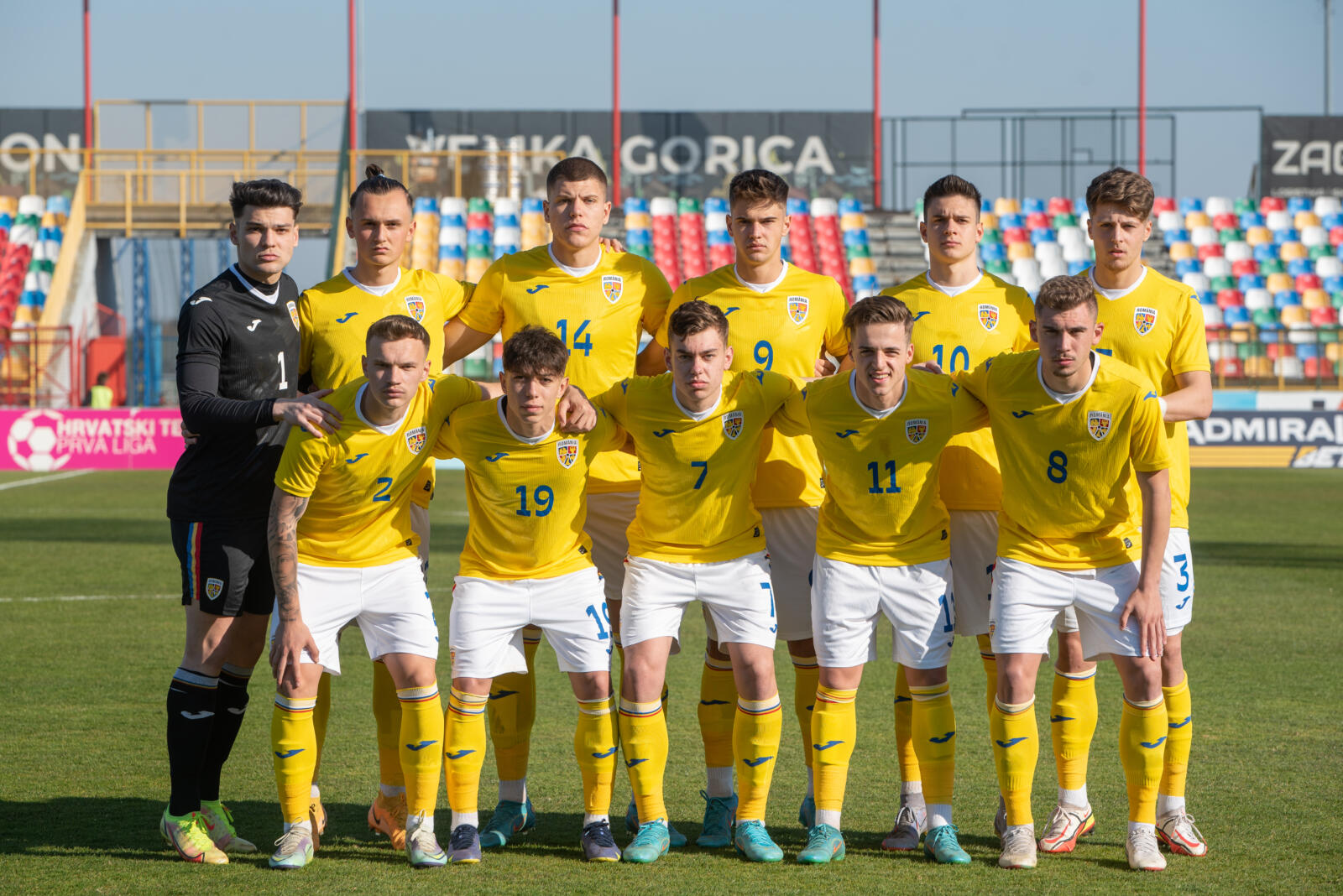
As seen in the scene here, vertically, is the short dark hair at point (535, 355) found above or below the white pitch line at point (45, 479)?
above

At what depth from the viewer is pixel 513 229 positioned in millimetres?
25047

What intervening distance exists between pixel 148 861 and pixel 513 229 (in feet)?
70.7

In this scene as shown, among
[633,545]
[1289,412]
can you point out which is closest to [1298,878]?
[633,545]

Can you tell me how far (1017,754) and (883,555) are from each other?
2.43 ft

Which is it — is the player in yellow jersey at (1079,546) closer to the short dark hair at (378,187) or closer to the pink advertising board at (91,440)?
the short dark hair at (378,187)

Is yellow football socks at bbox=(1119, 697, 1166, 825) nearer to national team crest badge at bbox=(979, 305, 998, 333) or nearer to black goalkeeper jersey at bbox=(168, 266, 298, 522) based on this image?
national team crest badge at bbox=(979, 305, 998, 333)

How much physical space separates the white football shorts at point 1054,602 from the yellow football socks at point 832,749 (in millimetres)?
528

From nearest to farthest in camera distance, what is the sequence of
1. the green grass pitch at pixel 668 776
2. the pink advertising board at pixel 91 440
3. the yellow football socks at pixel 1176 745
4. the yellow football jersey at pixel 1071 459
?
the green grass pitch at pixel 668 776
the yellow football jersey at pixel 1071 459
the yellow football socks at pixel 1176 745
the pink advertising board at pixel 91 440

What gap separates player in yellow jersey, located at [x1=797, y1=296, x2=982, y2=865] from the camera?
4.26 meters

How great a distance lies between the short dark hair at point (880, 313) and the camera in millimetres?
4215

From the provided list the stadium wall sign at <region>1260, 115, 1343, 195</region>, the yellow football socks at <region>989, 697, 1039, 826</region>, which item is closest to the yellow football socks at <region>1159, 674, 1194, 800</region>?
the yellow football socks at <region>989, 697, 1039, 826</region>

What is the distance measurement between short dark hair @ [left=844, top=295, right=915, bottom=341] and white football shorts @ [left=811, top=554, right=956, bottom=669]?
773mm

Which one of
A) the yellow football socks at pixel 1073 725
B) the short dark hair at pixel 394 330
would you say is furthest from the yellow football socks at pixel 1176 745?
the short dark hair at pixel 394 330

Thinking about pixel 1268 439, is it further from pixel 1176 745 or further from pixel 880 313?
pixel 880 313
